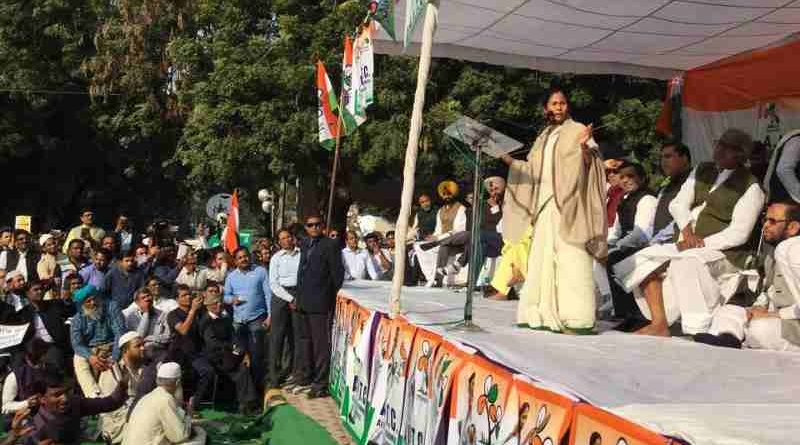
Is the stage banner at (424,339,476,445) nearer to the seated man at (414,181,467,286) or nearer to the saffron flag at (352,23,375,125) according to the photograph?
the saffron flag at (352,23,375,125)

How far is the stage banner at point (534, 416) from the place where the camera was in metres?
3.32

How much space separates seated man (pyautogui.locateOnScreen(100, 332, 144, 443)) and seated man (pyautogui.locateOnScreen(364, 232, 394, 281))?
12.4 ft

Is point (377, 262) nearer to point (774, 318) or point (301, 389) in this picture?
point (301, 389)

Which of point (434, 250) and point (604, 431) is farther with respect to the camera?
point (434, 250)

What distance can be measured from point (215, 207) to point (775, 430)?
18782mm

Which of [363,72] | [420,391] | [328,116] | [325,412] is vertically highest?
[363,72]

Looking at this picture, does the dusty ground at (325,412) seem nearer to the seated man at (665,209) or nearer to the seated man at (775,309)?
the seated man at (665,209)

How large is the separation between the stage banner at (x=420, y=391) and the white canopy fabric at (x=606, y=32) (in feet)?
8.88

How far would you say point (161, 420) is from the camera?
280 inches

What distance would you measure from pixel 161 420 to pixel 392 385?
2.19 m

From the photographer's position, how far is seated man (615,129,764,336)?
5.42 meters

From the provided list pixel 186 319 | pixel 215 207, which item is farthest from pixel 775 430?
pixel 215 207

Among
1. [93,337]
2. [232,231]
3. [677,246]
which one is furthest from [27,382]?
[677,246]

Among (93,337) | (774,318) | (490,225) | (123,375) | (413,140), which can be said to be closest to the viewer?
(774,318)
